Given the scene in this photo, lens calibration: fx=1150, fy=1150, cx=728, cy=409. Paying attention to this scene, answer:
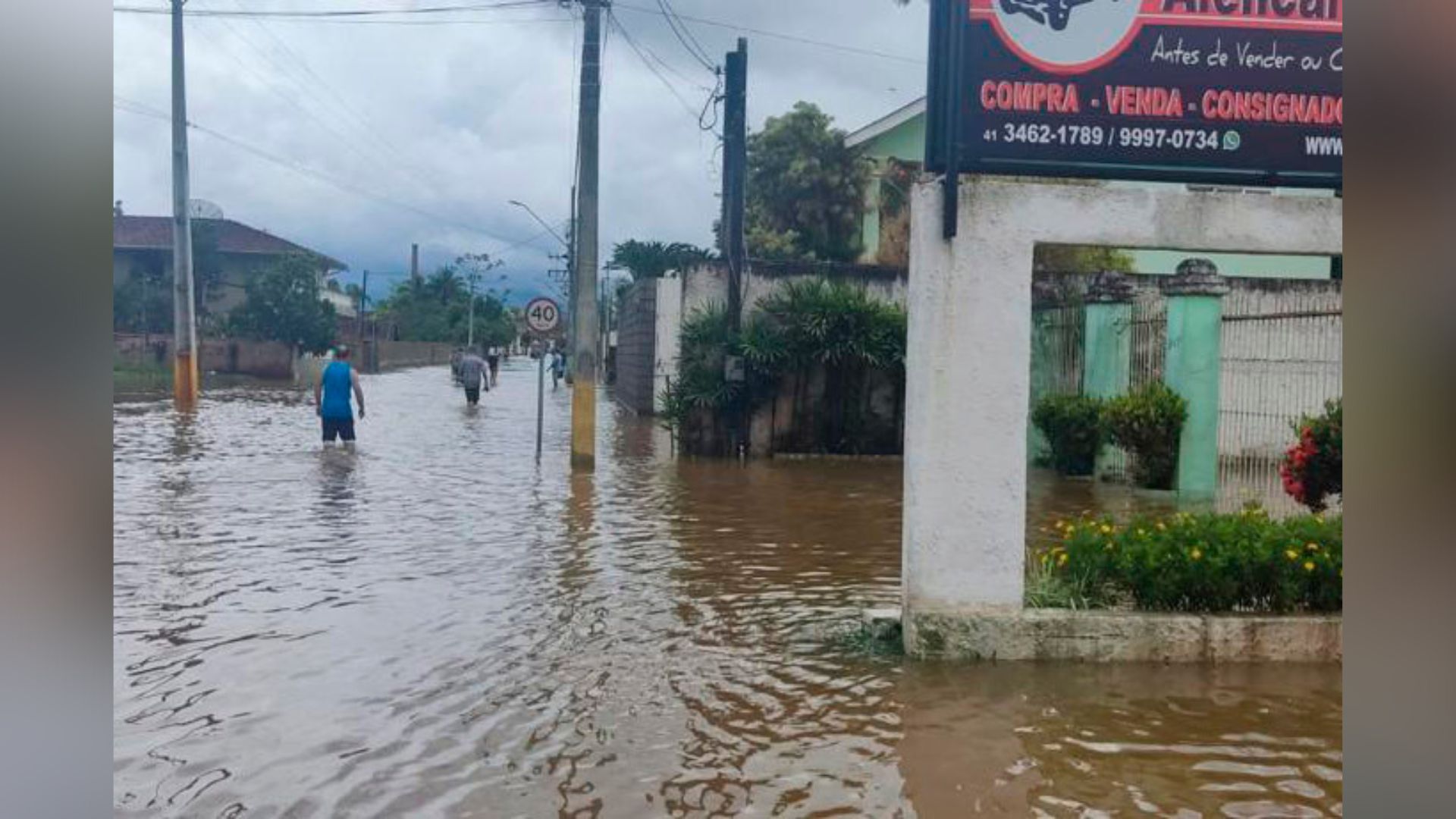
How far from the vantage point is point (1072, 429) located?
15.5m

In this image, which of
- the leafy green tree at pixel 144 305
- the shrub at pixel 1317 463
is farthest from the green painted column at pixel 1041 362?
the leafy green tree at pixel 144 305

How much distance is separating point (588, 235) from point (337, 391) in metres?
4.35

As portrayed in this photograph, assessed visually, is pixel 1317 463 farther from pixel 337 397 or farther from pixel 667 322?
pixel 667 322

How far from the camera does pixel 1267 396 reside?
1330cm

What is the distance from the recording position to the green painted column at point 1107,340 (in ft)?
48.7

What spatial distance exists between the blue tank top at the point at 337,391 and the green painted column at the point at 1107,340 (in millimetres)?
10314

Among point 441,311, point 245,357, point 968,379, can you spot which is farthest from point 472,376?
point 441,311

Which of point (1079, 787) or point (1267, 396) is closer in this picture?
point (1079, 787)

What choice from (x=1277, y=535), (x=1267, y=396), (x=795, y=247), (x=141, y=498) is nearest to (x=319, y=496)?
(x=141, y=498)

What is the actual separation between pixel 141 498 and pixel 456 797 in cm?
912

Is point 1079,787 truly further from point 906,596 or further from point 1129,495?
point 1129,495

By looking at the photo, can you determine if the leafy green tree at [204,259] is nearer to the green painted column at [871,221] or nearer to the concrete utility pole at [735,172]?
the green painted column at [871,221]

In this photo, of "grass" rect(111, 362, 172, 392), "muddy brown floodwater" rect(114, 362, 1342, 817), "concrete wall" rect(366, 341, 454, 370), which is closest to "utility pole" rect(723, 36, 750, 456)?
"muddy brown floodwater" rect(114, 362, 1342, 817)

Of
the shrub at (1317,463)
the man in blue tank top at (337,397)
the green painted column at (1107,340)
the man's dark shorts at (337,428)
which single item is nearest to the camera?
the shrub at (1317,463)
